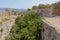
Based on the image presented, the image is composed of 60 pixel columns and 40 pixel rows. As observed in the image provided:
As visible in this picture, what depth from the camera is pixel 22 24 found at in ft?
46.1

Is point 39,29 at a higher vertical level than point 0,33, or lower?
higher

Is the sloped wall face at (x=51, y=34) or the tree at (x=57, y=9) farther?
the tree at (x=57, y=9)

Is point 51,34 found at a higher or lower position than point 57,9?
higher

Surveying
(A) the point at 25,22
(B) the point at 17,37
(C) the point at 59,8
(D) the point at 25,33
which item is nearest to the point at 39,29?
(D) the point at 25,33

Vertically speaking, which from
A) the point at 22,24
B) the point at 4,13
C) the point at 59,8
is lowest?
the point at 4,13

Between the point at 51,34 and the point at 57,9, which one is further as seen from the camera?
the point at 57,9

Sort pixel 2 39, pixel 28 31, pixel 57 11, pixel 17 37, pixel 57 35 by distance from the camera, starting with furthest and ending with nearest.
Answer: pixel 2 39, pixel 57 11, pixel 17 37, pixel 28 31, pixel 57 35

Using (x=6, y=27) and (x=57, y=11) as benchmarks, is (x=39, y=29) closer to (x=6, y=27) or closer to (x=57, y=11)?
(x=57, y=11)

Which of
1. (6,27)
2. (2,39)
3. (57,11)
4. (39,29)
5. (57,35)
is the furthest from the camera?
(6,27)

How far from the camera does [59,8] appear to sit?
14.6 metres

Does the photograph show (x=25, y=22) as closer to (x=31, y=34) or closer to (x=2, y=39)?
(x=31, y=34)

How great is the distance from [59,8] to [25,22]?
287 centimetres

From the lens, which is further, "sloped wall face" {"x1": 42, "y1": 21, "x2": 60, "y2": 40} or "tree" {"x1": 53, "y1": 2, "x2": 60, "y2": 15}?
"tree" {"x1": 53, "y1": 2, "x2": 60, "y2": 15}

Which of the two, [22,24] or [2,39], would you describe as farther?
[2,39]
